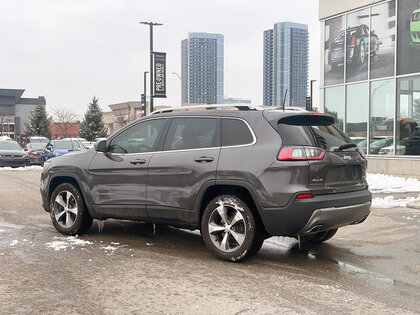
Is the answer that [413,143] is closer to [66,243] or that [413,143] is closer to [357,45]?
[357,45]

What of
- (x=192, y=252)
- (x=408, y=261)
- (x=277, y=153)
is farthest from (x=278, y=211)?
(x=408, y=261)

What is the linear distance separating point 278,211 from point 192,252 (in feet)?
4.72

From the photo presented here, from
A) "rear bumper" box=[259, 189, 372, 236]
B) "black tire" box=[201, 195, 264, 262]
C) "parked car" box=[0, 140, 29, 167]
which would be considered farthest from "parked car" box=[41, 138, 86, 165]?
"rear bumper" box=[259, 189, 372, 236]

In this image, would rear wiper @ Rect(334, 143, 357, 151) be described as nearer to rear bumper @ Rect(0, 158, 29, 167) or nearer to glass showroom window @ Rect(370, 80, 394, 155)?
glass showroom window @ Rect(370, 80, 394, 155)

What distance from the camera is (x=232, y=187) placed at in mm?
5566

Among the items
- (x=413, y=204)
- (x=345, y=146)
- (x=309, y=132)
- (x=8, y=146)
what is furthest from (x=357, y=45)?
(x=8, y=146)

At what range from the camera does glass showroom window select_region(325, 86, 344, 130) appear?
20688 millimetres

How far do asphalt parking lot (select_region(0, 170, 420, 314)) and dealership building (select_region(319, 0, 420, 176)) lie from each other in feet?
35.7

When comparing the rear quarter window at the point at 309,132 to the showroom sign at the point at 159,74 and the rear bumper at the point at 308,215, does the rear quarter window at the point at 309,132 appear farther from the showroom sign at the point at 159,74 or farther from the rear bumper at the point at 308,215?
the showroom sign at the point at 159,74

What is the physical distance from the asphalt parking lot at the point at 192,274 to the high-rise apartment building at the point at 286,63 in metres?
107

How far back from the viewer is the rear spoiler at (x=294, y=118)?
17.9ft

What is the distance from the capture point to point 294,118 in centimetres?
547

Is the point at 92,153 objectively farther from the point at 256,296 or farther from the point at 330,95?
the point at 330,95

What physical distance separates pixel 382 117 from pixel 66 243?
49.0ft
